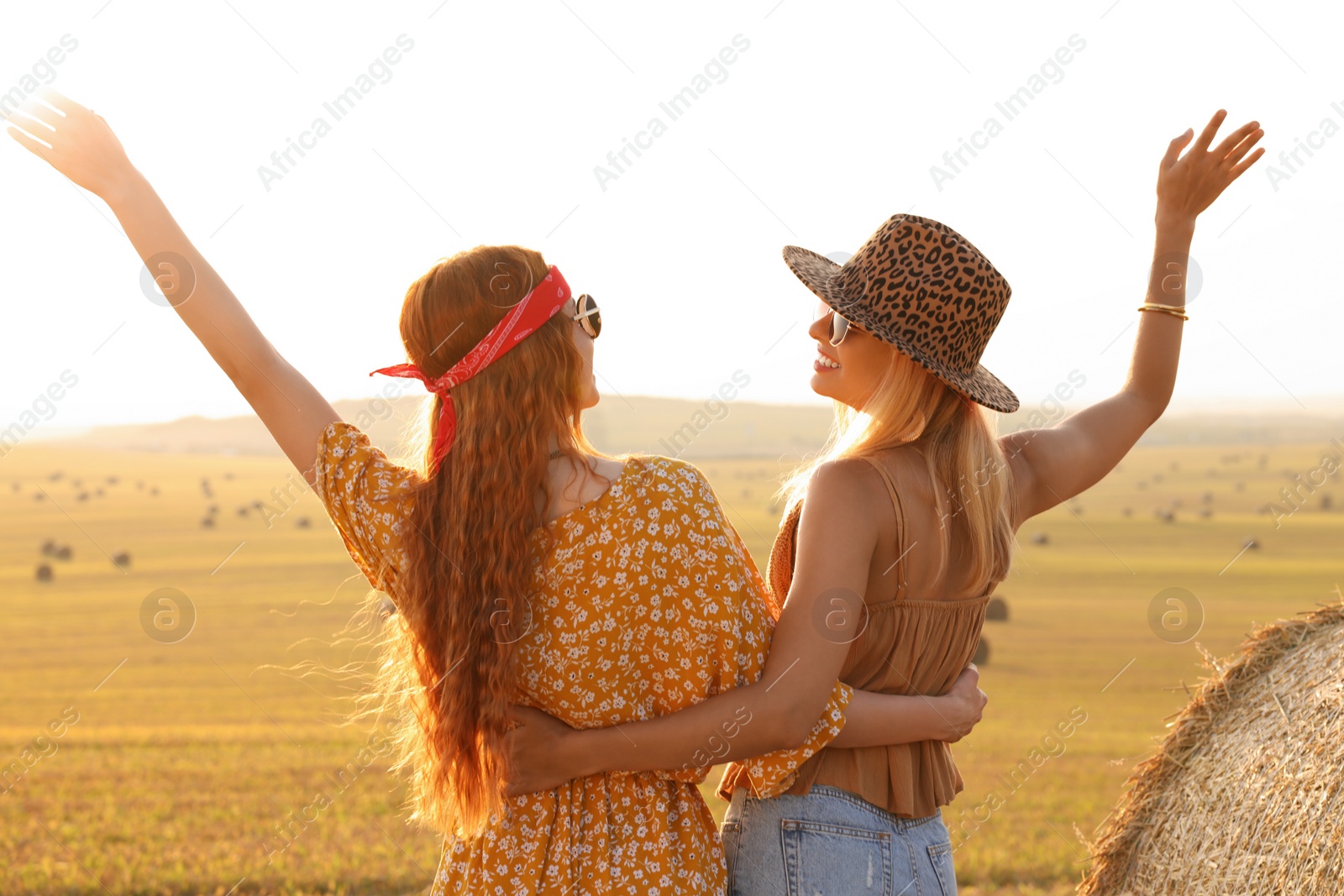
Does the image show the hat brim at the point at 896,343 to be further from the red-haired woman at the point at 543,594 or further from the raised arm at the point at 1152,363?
the red-haired woman at the point at 543,594

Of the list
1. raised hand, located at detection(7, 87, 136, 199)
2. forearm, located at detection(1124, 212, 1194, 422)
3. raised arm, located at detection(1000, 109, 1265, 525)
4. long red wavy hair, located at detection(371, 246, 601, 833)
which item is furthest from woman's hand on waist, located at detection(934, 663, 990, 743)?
raised hand, located at detection(7, 87, 136, 199)

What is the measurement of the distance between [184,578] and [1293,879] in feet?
112

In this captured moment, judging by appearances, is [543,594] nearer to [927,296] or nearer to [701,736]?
[701,736]

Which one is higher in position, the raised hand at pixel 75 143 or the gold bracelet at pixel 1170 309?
the gold bracelet at pixel 1170 309

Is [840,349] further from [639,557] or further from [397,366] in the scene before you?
[397,366]

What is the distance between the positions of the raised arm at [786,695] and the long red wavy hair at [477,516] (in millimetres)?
110

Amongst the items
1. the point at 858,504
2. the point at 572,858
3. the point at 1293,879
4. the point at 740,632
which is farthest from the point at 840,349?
the point at 1293,879

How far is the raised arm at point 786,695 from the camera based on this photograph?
2.18m

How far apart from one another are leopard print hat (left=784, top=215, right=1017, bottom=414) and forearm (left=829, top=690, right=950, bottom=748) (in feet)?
2.24

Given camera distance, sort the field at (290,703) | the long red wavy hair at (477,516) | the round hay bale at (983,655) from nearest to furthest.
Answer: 1. the long red wavy hair at (477,516)
2. the field at (290,703)
3. the round hay bale at (983,655)

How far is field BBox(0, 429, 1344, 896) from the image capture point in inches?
255

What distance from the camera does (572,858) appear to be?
2.25 metres

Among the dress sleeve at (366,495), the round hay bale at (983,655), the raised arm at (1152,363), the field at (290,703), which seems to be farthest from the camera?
the round hay bale at (983,655)

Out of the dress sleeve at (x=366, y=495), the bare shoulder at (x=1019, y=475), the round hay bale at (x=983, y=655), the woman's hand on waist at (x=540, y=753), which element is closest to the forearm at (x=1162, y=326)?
the bare shoulder at (x=1019, y=475)
